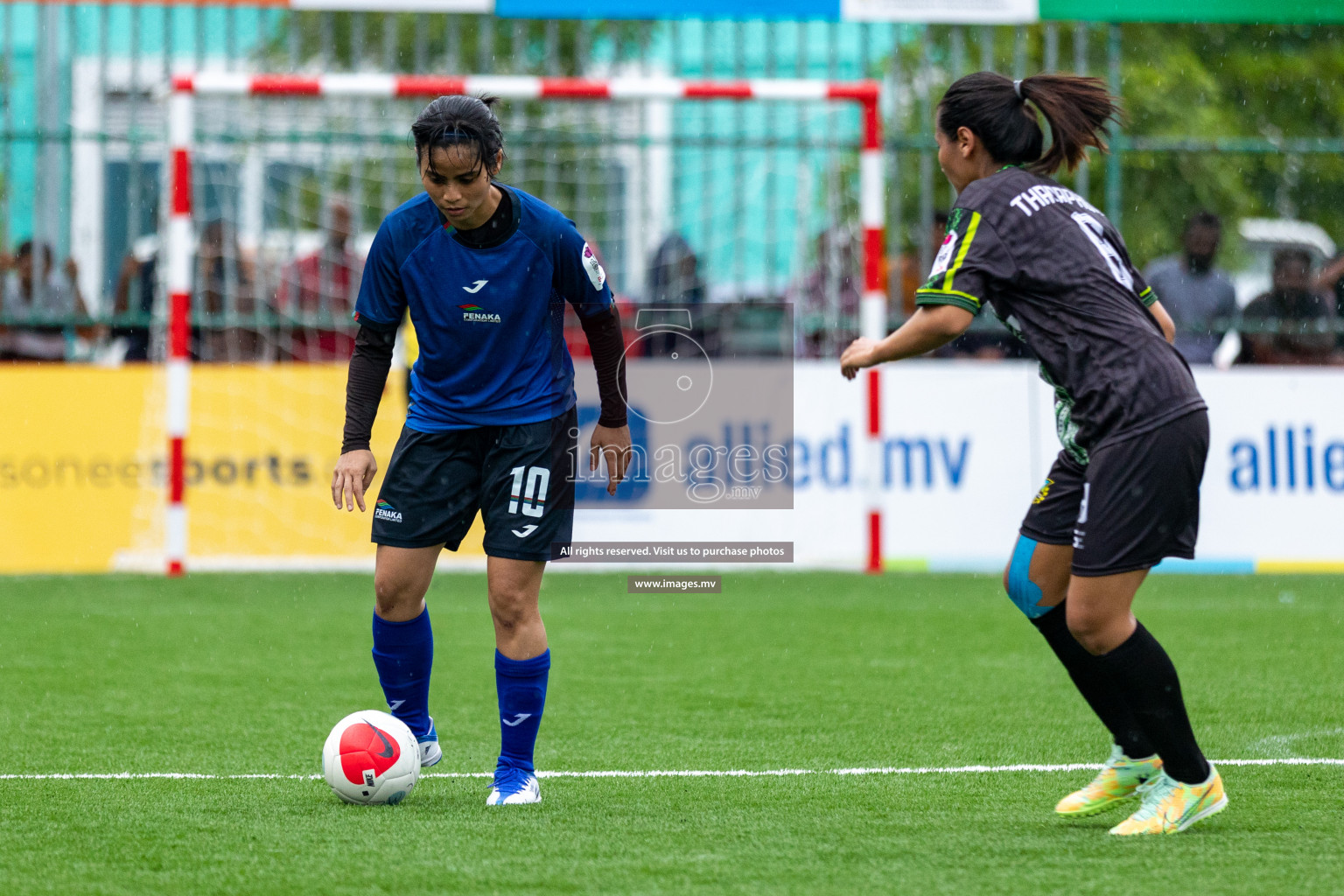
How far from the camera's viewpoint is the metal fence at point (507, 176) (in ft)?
36.2

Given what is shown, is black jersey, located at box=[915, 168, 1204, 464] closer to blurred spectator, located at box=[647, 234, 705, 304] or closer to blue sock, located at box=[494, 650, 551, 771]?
blue sock, located at box=[494, 650, 551, 771]

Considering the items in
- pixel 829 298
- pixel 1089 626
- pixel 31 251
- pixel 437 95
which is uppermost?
pixel 437 95

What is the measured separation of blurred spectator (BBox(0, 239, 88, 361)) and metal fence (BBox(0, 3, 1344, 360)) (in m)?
0.01

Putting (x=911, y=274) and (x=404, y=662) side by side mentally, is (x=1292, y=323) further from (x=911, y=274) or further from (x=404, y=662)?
(x=404, y=662)

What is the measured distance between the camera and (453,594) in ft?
31.7

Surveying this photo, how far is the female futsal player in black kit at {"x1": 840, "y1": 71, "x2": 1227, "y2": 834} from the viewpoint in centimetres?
407

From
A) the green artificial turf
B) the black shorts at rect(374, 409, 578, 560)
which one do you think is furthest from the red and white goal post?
the black shorts at rect(374, 409, 578, 560)

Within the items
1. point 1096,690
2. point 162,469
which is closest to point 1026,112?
point 1096,690

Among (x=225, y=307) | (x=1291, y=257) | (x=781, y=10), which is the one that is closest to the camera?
(x=781, y=10)

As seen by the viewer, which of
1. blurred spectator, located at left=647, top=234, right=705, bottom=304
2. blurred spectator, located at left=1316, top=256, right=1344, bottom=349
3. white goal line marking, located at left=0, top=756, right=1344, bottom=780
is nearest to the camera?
white goal line marking, located at left=0, top=756, right=1344, bottom=780

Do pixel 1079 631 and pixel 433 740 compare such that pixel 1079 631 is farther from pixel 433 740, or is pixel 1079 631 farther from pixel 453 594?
pixel 453 594

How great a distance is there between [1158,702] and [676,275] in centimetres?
747

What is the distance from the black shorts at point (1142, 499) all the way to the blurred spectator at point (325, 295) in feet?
24.7

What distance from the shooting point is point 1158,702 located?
164 inches
